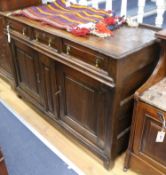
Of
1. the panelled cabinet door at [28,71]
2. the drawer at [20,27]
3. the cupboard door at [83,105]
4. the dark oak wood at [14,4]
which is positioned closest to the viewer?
the cupboard door at [83,105]

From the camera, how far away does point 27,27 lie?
171 centimetres

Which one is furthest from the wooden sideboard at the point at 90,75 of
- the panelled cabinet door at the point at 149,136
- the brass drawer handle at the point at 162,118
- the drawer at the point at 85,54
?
the brass drawer handle at the point at 162,118

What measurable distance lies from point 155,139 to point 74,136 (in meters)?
0.64

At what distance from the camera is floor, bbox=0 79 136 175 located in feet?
5.26

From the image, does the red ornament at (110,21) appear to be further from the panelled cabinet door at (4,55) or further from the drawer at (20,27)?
the panelled cabinet door at (4,55)

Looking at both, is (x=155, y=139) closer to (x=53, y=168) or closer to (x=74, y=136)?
(x=74, y=136)

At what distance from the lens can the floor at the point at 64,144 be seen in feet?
5.26

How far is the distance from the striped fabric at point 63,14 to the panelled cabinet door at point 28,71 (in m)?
0.27

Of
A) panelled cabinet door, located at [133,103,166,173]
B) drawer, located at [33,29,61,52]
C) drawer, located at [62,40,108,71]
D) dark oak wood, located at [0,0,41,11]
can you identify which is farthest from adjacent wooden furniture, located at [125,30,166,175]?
dark oak wood, located at [0,0,41,11]

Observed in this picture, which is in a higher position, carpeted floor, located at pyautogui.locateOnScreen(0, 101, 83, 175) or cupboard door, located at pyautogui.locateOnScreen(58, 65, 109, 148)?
cupboard door, located at pyautogui.locateOnScreen(58, 65, 109, 148)

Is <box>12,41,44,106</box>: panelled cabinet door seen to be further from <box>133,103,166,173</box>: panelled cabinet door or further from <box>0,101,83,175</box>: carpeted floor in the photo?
<box>133,103,166,173</box>: panelled cabinet door

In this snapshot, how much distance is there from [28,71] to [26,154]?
0.69 meters

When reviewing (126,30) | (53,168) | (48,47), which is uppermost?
(126,30)

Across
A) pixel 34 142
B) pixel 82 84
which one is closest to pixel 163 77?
pixel 82 84
